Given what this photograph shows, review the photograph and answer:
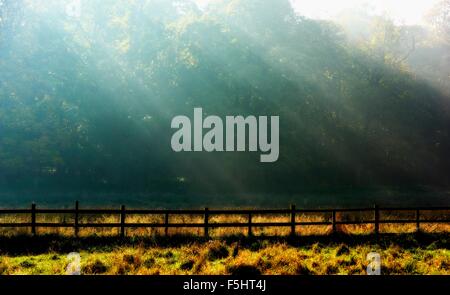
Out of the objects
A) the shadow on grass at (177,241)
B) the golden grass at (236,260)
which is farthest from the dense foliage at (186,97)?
the golden grass at (236,260)

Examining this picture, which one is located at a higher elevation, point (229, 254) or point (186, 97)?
point (186, 97)

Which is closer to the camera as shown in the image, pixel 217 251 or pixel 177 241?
pixel 217 251

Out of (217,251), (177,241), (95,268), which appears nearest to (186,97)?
(177,241)

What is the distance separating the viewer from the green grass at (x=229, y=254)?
11.9 metres

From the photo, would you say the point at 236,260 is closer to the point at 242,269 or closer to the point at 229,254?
the point at 242,269

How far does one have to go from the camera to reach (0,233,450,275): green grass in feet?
38.9

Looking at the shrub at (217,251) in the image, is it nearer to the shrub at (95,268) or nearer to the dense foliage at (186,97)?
the shrub at (95,268)

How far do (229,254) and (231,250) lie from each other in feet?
1.19

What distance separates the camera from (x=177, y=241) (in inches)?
632

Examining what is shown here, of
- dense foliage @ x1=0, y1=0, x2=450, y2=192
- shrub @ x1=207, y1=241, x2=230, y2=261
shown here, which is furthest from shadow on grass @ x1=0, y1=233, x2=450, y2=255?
dense foliage @ x1=0, y1=0, x2=450, y2=192

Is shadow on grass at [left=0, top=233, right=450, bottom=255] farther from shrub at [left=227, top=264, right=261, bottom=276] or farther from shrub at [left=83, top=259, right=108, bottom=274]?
shrub at [left=227, top=264, right=261, bottom=276]

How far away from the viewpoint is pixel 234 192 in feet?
130

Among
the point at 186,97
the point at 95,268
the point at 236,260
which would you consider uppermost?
the point at 186,97
